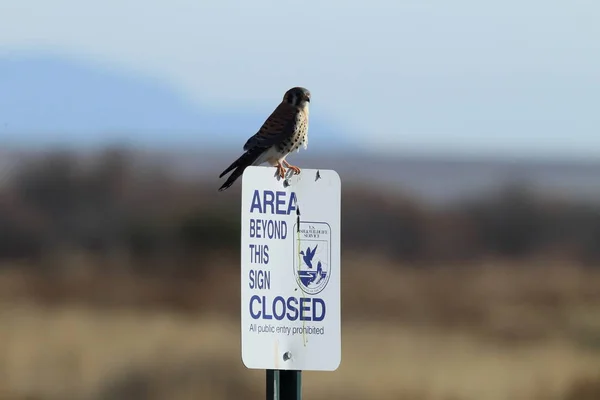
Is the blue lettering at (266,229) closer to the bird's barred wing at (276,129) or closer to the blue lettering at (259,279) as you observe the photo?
the blue lettering at (259,279)

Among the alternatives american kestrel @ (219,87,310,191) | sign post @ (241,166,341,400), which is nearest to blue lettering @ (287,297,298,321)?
sign post @ (241,166,341,400)

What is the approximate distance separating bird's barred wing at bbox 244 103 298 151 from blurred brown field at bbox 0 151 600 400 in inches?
90.5

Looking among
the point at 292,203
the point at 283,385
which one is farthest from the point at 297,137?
the point at 283,385

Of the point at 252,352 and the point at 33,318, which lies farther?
the point at 33,318

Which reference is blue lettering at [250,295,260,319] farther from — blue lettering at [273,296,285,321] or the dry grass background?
the dry grass background

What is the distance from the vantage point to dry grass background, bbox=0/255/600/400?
5426 mm

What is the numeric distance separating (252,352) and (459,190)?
229 inches

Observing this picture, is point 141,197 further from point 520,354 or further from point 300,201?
point 300,201

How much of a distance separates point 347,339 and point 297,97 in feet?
7.96

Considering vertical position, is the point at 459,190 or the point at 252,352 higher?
the point at 459,190

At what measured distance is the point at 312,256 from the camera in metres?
1.92

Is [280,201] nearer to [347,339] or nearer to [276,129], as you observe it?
[276,129]

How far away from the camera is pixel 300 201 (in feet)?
6.42

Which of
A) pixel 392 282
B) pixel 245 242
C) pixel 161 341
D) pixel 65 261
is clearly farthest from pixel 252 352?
pixel 65 261
